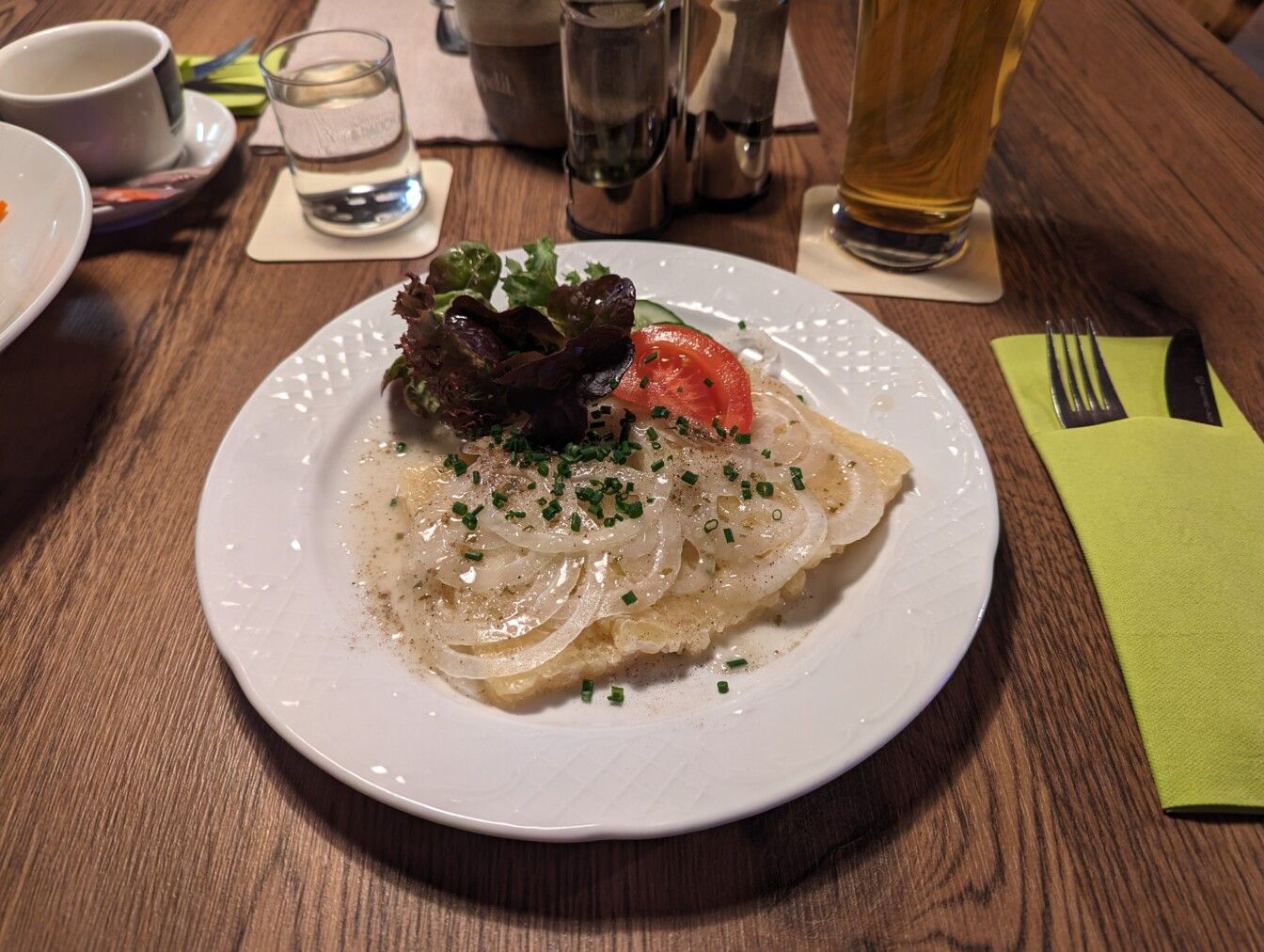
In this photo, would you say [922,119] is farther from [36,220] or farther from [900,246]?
[36,220]

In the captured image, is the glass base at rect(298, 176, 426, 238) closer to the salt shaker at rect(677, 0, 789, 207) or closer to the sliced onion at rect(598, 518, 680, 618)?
the salt shaker at rect(677, 0, 789, 207)

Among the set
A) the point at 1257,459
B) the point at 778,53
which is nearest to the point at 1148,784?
the point at 1257,459

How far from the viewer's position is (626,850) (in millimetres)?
1190

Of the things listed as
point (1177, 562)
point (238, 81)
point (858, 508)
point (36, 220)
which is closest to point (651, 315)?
point (858, 508)

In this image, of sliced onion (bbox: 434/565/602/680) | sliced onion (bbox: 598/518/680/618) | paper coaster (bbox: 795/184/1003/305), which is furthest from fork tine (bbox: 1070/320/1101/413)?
sliced onion (bbox: 434/565/602/680)

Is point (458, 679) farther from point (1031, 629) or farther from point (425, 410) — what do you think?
point (1031, 629)

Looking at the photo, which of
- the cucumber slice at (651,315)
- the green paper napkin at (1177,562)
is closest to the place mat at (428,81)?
the cucumber slice at (651,315)

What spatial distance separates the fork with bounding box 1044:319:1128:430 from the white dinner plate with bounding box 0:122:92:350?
2.11 meters

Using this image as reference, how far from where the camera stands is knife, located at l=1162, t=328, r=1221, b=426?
174 cm

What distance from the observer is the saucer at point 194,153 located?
226 cm

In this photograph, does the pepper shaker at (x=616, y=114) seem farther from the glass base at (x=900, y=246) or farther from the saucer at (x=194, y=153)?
the saucer at (x=194, y=153)

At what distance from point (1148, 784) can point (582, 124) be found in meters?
1.81

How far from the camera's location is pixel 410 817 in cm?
123

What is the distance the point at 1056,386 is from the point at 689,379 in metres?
0.83
